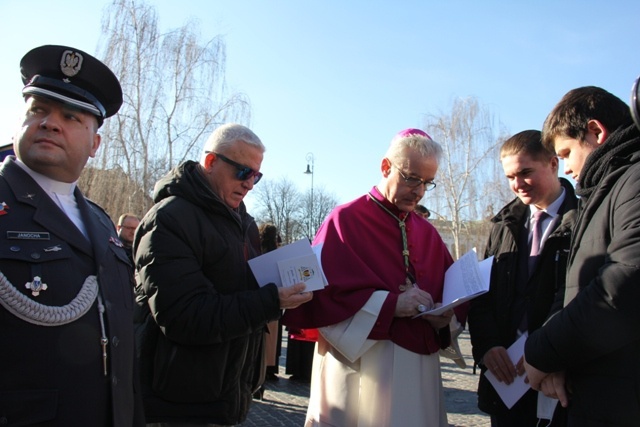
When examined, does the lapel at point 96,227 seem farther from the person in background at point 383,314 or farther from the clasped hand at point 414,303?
the clasped hand at point 414,303

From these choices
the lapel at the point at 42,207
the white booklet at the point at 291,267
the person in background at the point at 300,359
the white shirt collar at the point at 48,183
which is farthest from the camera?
the person in background at the point at 300,359

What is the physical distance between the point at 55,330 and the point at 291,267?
123 centimetres

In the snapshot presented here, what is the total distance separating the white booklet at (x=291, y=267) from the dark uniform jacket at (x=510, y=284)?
3.48 feet

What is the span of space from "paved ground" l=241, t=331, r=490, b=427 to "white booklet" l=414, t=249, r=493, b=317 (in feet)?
11.4

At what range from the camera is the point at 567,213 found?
2.94 metres

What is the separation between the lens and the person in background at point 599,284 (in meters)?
1.88

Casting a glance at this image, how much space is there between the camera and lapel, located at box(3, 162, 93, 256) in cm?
183

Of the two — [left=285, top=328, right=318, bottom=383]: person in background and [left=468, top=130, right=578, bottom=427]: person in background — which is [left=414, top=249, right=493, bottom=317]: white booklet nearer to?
[left=468, top=130, right=578, bottom=427]: person in background

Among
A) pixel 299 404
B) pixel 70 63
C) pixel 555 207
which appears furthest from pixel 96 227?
pixel 299 404

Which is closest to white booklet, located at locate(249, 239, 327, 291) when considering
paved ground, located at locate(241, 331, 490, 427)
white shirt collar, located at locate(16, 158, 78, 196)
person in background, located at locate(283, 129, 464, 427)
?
person in background, located at locate(283, 129, 464, 427)

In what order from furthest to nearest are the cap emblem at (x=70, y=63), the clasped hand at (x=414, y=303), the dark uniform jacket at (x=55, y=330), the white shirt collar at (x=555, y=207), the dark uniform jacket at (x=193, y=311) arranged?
the white shirt collar at (x=555, y=207), the clasped hand at (x=414, y=303), the dark uniform jacket at (x=193, y=311), the cap emblem at (x=70, y=63), the dark uniform jacket at (x=55, y=330)

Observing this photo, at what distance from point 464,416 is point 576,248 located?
470cm

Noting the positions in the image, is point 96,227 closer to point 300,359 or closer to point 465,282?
point 465,282

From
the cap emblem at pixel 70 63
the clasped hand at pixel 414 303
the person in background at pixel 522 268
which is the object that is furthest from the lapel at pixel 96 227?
the person in background at pixel 522 268
